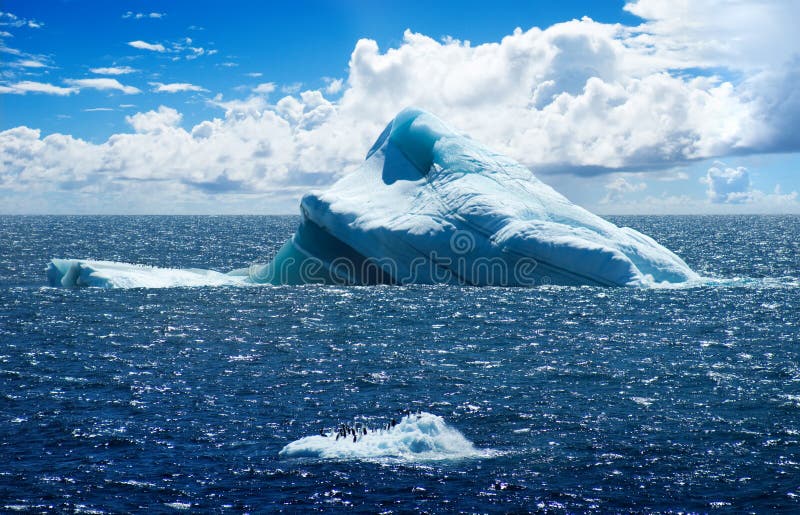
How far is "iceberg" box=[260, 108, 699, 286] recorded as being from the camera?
4206cm

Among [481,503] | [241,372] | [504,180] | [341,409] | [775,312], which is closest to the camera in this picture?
[481,503]

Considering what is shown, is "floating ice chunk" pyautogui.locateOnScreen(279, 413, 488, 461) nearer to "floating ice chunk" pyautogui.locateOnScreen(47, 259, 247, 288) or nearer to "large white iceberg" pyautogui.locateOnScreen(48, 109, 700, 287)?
"large white iceberg" pyautogui.locateOnScreen(48, 109, 700, 287)

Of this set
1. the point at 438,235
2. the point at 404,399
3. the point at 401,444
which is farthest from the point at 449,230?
the point at 401,444

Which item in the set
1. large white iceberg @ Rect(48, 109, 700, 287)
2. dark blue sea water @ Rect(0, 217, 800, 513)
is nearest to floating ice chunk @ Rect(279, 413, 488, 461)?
dark blue sea water @ Rect(0, 217, 800, 513)

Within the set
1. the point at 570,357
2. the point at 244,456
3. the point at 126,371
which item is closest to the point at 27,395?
the point at 126,371

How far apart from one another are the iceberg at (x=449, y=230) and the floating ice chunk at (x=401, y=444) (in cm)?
2264

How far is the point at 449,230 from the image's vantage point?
42719 millimetres

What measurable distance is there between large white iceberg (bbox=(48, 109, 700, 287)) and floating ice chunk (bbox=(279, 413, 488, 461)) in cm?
2260

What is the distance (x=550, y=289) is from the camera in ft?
159

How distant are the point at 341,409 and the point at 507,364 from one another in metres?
8.08

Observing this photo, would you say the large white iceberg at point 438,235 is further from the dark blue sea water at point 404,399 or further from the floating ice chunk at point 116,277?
the dark blue sea water at point 404,399

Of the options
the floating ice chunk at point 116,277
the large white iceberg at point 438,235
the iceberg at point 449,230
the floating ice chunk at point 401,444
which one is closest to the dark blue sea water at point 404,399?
the floating ice chunk at point 401,444

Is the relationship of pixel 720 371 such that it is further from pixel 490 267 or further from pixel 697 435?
pixel 490 267

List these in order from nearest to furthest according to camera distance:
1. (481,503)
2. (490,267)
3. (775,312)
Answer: (481,503), (775,312), (490,267)
